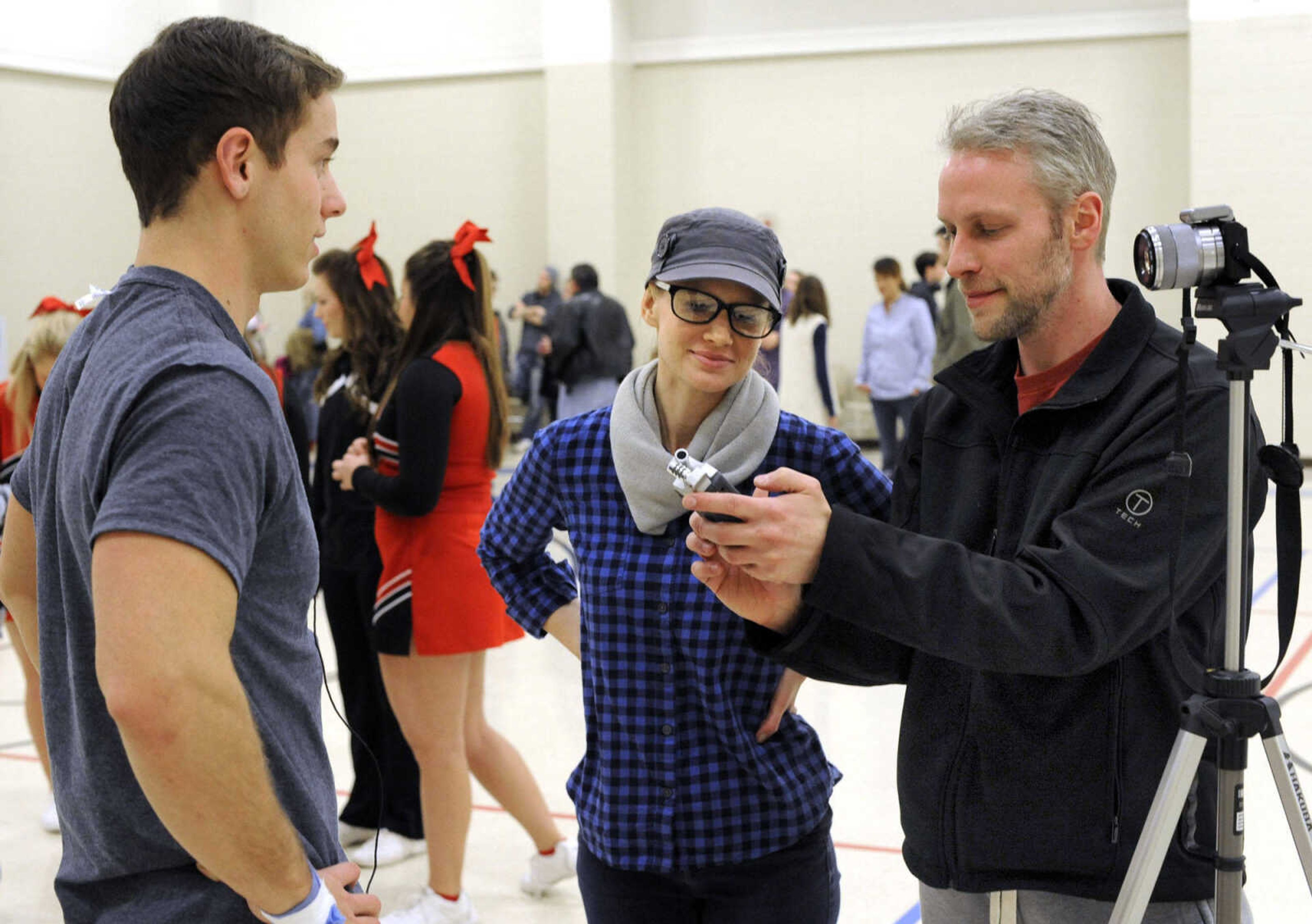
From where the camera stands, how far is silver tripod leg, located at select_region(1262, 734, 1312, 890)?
5.58ft

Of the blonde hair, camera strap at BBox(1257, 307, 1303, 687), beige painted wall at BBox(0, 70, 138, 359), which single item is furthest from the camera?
beige painted wall at BBox(0, 70, 138, 359)

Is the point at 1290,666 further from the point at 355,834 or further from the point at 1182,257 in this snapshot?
the point at 1182,257

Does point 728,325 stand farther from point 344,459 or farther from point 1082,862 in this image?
point 344,459

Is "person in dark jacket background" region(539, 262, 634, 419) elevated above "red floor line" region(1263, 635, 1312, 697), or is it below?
above

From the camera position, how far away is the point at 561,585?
2572mm

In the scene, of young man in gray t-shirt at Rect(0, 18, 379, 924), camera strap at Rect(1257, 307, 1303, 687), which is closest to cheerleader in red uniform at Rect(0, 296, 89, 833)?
young man in gray t-shirt at Rect(0, 18, 379, 924)

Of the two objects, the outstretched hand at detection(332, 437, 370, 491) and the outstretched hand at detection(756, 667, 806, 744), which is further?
the outstretched hand at detection(332, 437, 370, 491)

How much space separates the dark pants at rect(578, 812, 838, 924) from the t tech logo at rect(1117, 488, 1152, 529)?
2.80ft

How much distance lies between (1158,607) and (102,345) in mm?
1221

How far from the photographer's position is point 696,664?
2.16 metres

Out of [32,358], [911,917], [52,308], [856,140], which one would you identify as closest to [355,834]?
[911,917]

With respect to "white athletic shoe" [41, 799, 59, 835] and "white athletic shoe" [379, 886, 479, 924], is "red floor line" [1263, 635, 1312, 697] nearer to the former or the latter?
"white athletic shoe" [379, 886, 479, 924]

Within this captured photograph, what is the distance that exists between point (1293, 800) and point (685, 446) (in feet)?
3.37

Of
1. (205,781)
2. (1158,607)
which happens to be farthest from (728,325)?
(205,781)
